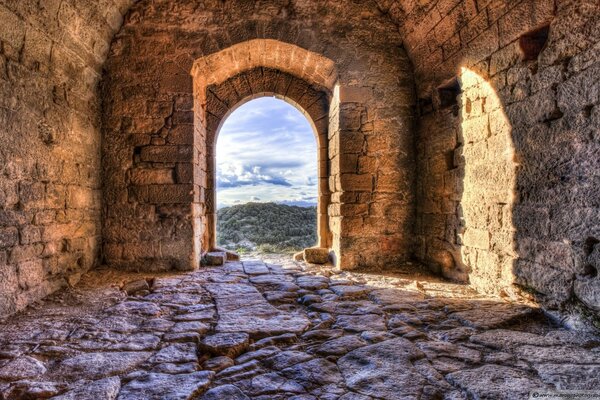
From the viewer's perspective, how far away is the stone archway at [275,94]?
510 cm

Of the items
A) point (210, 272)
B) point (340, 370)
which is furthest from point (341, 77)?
point (340, 370)

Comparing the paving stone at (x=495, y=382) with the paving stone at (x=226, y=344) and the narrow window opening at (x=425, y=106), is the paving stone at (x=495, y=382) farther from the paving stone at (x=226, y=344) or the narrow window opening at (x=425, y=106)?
the narrow window opening at (x=425, y=106)

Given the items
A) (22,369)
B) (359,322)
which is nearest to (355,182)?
(359,322)

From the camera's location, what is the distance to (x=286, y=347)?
6.90ft

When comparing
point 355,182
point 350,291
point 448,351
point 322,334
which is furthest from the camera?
point 355,182

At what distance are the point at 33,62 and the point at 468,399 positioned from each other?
396 cm

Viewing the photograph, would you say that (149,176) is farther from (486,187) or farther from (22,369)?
(486,187)

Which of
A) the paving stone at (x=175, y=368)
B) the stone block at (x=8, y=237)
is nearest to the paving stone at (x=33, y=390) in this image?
the paving stone at (x=175, y=368)

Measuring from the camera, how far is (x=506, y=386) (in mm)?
1604

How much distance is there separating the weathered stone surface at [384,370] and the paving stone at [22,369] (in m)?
1.55

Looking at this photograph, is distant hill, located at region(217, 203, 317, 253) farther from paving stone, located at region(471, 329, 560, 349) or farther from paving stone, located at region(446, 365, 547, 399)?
paving stone, located at region(446, 365, 547, 399)

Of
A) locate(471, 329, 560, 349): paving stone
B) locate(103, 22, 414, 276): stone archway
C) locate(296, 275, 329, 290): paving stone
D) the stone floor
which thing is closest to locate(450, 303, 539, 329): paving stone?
the stone floor

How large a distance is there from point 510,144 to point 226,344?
8.94ft

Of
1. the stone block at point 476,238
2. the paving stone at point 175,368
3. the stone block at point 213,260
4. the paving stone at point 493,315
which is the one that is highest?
the stone block at point 476,238
